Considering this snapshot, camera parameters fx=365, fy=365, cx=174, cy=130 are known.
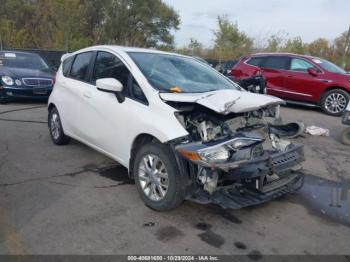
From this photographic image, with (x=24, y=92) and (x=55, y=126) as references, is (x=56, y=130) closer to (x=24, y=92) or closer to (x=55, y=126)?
(x=55, y=126)

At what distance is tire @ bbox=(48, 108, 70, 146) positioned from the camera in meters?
6.14

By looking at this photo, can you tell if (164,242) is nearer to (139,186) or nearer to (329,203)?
(139,186)

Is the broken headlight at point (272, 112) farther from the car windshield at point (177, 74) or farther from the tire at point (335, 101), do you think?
the tire at point (335, 101)

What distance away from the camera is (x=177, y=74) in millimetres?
4641

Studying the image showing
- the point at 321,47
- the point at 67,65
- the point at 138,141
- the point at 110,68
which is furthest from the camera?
the point at 321,47

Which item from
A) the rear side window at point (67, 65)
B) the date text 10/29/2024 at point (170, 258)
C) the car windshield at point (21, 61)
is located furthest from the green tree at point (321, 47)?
the date text 10/29/2024 at point (170, 258)

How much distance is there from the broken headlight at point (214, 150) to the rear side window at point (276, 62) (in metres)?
8.71

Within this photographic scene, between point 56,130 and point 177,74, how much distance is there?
273 cm

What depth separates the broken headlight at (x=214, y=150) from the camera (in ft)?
11.0

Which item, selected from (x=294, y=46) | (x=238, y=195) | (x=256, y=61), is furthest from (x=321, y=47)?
(x=238, y=195)

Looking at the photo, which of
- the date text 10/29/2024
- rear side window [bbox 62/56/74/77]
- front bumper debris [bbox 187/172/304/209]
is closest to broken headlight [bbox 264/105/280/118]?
front bumper debris [bbox 187/172/304/209]

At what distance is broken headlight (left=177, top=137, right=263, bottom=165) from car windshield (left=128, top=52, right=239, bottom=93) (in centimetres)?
97

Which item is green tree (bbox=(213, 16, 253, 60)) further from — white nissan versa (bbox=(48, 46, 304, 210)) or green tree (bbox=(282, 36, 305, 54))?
white nissan versa (bbox=(48, 46, 304, 210))

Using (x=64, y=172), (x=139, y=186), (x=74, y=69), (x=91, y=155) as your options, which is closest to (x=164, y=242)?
(x=139, y=186)
